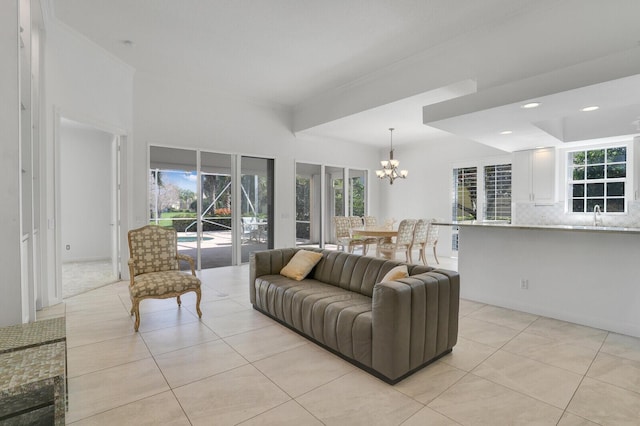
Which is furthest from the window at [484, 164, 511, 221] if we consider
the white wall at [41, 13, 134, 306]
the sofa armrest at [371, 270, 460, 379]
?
the white wall at [41, 13, 134, 306]

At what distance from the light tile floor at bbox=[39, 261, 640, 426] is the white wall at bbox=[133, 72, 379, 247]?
3165 millimetres

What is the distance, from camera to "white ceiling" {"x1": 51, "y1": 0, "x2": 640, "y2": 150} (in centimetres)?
334

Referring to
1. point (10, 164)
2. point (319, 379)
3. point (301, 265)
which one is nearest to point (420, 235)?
point (301, 265)

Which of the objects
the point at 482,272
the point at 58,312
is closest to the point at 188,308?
the point at 58,312

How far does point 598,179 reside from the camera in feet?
18.0

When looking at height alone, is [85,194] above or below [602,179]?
below

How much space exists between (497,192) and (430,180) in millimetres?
1674

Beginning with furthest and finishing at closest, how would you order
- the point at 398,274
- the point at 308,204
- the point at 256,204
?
the point at 308,204
the point at 256,204
the point at 398,274

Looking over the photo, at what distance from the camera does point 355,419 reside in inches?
73.1

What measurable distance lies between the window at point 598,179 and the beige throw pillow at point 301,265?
200 inches

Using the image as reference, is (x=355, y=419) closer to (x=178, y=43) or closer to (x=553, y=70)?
(x=553, y=70)

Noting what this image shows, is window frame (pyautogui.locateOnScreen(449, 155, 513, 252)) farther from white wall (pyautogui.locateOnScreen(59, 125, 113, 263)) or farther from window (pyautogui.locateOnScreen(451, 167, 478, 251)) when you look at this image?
white wall (pyautogui.locateOnScreen(59, 125, 113, 263))

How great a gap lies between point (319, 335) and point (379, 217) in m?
6.87

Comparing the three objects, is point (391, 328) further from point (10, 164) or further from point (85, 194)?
point (85, 194)
